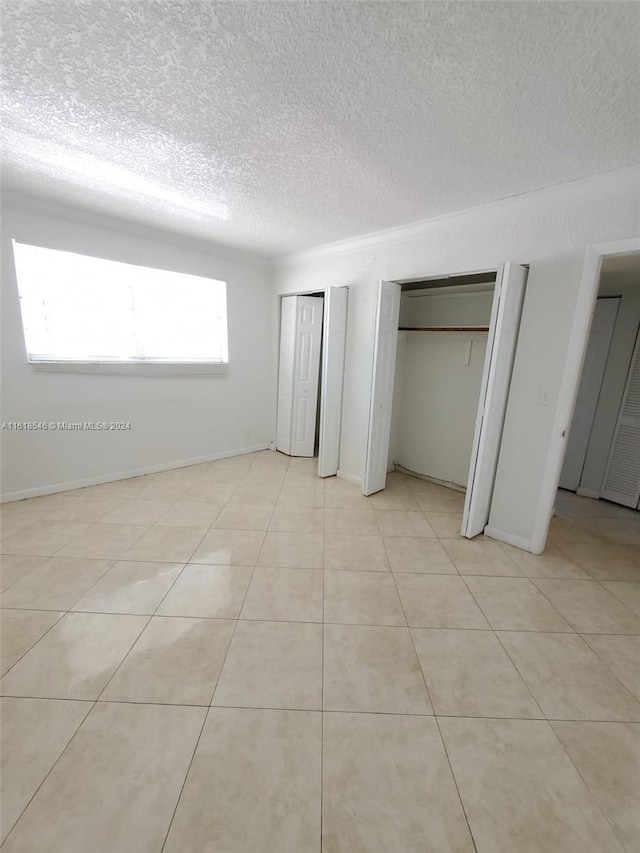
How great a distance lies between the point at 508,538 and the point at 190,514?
2.70m

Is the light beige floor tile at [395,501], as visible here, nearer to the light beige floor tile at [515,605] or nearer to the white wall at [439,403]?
the white wall at [439,403]

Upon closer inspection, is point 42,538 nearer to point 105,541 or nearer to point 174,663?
point 105,541

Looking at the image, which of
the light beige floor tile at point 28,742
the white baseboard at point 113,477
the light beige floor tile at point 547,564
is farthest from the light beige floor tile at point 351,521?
the white baseboard at point 113,477

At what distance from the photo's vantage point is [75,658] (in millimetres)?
1507

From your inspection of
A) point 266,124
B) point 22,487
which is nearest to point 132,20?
point 266,124

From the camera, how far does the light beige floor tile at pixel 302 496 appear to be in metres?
3.16

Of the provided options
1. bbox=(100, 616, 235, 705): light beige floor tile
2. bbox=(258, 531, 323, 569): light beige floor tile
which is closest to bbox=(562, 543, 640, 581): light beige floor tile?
bbox=(258, 531, 323, 569): light beige floor tile

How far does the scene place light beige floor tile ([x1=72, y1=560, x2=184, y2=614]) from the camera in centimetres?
181

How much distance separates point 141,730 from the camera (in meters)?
1.23

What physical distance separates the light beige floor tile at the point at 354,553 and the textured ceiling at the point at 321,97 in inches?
100

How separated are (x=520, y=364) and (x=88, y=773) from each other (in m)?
3.15

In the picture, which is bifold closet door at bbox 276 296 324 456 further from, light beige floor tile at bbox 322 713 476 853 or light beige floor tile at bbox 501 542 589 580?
light beige floor tile at bbox 322 713 476 853

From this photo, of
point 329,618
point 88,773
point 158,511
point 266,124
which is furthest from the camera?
→ point 158,511

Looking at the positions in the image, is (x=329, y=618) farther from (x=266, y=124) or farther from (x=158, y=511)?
(x=266, y=124)
